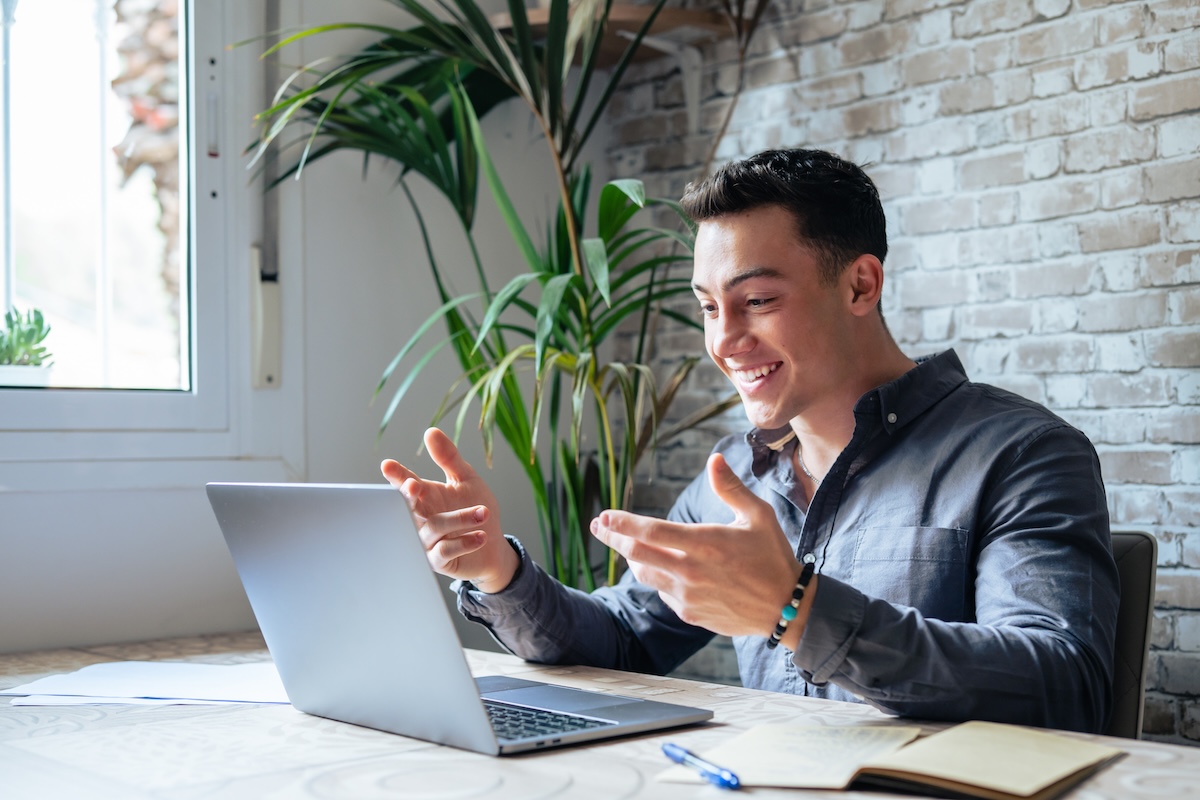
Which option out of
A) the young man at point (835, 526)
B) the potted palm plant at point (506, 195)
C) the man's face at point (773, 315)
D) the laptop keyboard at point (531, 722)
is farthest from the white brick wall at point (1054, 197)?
the laptop keyboard at point (531, 722)

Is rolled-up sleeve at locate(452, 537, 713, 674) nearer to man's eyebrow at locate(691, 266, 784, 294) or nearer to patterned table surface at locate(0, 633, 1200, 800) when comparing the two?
patterned table surface at locate(0, 633, 1200, 800)

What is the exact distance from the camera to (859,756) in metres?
1.03

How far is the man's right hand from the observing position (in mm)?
1476

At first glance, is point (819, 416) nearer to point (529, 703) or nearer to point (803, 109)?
point (529, 703)

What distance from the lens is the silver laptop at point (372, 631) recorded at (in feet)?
3.47

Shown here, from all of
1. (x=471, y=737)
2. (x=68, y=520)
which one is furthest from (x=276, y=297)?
(x=471, y=737)

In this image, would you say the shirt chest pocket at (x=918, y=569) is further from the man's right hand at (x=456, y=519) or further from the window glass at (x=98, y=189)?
the window glass at (x=98, y=189)

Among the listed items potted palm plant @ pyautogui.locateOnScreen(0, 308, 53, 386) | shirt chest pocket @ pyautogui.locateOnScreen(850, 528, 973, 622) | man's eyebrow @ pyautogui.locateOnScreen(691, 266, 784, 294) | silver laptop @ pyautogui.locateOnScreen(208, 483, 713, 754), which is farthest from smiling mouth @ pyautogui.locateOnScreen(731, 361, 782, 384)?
potted palm plant @ pyautogui.locateOnScreen(0, 308, 53, 386)

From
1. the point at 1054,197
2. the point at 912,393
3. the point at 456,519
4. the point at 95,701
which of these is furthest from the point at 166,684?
the point at 1054,197

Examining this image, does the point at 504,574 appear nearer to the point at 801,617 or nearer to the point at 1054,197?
the point at 801,617

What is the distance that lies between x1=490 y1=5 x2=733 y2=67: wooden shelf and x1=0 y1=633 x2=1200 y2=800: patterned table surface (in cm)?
175

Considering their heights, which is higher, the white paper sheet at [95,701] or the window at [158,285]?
the window at [158,285]

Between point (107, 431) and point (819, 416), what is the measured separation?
1.40 metres

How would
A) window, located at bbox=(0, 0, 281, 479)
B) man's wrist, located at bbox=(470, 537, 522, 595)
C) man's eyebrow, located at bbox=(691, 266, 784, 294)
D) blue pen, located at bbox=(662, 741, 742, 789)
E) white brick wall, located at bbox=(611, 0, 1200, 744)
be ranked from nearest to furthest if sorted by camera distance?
blue pen, located at bbox=(662, 741, 742, 789) < man's wrist, located at bbox=(470, 537, 522, 595) < man's eyebrow, located at bbox=(691, 266, 784, 294) < white brick wall, located at bbox=(611, 0, 1200, 744) < window, located at bbox=(0, 0, 281, 479)
